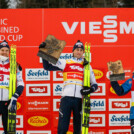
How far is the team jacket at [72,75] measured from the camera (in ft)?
11.4

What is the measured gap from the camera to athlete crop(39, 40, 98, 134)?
3.43m

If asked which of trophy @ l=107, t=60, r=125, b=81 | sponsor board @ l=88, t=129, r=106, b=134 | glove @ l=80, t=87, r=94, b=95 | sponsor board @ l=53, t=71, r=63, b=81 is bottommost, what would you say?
sponsor board @ l=88, t=129, r=106, b=134

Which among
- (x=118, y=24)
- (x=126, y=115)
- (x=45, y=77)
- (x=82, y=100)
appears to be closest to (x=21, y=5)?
(x=45, y=77)

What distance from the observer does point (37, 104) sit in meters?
4.25

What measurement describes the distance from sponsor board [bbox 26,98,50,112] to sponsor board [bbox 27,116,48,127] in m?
0.12

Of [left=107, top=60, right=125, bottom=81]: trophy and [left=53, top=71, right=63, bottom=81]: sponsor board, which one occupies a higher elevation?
[left=107, top=60, right=125, bottom=81]: trophy

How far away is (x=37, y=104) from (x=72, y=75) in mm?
995

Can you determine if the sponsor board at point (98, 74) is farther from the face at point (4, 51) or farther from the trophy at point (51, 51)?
the face at point (4, 51)

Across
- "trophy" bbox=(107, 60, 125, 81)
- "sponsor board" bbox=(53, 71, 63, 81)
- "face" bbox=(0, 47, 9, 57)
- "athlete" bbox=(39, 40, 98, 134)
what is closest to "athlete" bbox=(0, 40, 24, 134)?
"face" bbox=(0, 47, 9, 57)

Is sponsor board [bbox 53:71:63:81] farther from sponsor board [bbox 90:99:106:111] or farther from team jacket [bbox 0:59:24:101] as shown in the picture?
team jacket [bbox 0:59:24:101]

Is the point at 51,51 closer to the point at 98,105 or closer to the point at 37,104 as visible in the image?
the point at 37,104

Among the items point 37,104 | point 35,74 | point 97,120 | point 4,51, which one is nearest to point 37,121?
point 37,104

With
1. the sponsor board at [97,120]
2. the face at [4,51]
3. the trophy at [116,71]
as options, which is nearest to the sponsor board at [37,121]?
the sponsor board at [97,120]

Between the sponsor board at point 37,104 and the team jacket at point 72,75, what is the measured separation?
31.3 inches
